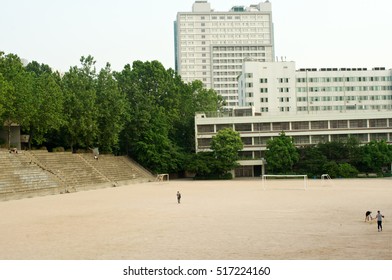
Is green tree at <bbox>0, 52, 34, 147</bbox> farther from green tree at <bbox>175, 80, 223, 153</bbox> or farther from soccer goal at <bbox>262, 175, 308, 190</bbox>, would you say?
green tree at <bbox>175, 80, 223, 153</bbox>

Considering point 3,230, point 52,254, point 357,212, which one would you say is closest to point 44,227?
point 3,230

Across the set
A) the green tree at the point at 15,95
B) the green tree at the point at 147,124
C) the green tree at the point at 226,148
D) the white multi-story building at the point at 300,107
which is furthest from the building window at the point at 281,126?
the green tree at the point at 15,95

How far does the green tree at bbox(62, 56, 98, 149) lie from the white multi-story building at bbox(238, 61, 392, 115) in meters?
50.8

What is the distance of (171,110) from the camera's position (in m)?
82.2

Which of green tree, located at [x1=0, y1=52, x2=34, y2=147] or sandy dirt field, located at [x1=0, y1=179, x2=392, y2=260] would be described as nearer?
sandy dirt field, located at [x1=0, y1=179, x2=392, y2=260]

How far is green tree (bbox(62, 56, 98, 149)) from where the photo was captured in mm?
62938

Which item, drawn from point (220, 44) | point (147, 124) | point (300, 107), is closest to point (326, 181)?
point (147, 124)

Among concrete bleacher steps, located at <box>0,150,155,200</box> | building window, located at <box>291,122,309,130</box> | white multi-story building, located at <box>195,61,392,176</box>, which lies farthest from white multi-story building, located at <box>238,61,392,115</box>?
concrete bleacher steps, located at <box>0,150,155,200</box>

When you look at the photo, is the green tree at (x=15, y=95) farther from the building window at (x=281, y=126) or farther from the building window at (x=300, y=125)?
the building window at (x=300, y=125)

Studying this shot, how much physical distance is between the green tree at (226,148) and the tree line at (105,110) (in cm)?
534

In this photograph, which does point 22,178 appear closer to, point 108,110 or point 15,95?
point 15,95

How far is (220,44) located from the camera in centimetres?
16925
